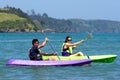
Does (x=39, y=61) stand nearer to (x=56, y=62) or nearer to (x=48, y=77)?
(x=56, y=62)

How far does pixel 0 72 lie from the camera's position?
20.9 meters

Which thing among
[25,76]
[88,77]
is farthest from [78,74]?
[25,76]

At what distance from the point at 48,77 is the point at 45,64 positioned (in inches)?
121

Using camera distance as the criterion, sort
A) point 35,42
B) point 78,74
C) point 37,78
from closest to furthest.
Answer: point 37,78, point 78,74, point 35,42

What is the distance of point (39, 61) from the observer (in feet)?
72.1

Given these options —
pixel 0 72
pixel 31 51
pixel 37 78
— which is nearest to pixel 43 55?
pixel 31 51

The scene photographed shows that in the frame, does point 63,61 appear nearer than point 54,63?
No

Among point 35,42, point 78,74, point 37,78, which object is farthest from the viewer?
point 35,42

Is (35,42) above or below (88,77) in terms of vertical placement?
above

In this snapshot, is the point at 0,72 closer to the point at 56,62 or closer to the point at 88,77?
the point at 56,62

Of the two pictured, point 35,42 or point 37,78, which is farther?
point 35,42

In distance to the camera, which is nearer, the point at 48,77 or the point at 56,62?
the point at 48,77

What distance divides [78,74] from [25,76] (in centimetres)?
243

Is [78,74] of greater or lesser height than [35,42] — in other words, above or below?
below
